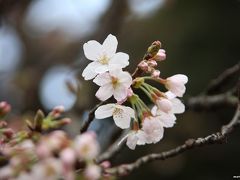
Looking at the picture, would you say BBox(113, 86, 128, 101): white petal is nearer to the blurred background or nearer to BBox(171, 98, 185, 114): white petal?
BBox(171, 98, 185, 114): white petal

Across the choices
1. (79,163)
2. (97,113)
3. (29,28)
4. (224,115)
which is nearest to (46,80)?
(29,28)

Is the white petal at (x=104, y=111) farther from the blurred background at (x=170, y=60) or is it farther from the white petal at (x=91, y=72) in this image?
the blurred background at (x=170, y=60)

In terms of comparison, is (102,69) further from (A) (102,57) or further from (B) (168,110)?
(B) (168,110)

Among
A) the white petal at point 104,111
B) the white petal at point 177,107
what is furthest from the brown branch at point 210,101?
the white petal at point 104,111

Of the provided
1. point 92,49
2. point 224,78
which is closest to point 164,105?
point 92,49

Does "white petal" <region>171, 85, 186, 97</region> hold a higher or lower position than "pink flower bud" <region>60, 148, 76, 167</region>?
higher

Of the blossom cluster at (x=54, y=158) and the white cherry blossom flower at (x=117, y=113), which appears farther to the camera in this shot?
the white cherry blossom flower at (x=117, y=113)

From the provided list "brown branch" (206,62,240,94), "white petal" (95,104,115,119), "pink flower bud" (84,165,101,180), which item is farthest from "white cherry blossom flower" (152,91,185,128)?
"brown branch" (206,62,240,94)
